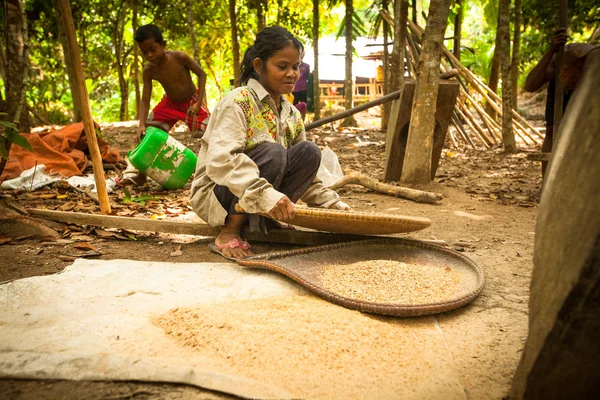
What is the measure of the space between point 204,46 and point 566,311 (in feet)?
43.7

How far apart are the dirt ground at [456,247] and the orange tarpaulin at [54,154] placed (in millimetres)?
466

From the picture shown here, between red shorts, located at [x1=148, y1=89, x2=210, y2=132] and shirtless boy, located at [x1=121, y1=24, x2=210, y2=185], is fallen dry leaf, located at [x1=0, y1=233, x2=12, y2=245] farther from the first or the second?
red shorts, located at [x1=148, y1=89, x2=210, y2=132]

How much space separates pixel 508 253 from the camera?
2408mm

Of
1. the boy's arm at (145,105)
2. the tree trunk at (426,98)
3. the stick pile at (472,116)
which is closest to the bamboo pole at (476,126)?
the stick pile at (472,116)

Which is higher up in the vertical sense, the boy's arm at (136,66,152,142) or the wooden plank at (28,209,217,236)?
the boy's arm at (136,66,152,142)

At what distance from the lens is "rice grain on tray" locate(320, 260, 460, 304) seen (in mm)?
1756

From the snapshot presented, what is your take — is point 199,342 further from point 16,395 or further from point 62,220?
point 62,220

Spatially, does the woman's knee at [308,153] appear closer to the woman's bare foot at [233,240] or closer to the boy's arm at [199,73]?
the woman's bare foot at [233,240]

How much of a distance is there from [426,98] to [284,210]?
7.75 ft

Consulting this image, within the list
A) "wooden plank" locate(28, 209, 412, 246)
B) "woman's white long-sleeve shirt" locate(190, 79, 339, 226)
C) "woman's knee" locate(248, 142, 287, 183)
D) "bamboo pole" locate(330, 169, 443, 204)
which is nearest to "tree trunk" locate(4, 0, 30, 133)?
"wooden plank" locate(28, 209, 412, 246)

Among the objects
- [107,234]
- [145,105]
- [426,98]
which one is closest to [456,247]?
[426,98]

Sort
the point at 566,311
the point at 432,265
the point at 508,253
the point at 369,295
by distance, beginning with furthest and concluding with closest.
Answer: the point at 508,253 < the point at 432,265 < the point at 369,295 < the point at 566,311

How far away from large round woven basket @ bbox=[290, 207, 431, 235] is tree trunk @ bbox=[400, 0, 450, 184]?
1968 mm

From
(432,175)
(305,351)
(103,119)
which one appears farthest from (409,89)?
(103,119)
